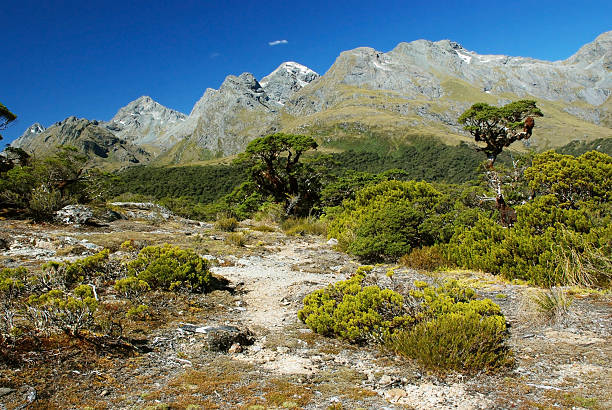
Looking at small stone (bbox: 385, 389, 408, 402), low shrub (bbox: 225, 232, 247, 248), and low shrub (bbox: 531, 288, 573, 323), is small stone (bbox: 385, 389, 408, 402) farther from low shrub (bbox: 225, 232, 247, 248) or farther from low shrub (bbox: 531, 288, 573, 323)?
low shrub (bbox: 225, 232, 247, 248)

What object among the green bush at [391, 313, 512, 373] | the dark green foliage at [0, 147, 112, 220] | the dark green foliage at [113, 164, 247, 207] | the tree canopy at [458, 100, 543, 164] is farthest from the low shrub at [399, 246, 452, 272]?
the dark green foliage at [113, 164, 247, 207]

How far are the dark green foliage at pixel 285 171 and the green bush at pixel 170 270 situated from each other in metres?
12.4

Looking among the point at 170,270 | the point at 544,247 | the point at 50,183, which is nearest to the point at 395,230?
the point at 544,247

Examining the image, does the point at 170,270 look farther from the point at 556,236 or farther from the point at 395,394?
the point at 556,236

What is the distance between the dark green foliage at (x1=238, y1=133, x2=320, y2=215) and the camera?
19078 mm

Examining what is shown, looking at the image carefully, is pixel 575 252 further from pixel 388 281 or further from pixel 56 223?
pixel 56 223

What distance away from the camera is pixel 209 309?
558cm

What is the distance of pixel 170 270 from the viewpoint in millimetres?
6098

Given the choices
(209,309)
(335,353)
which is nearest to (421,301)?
(335,353)

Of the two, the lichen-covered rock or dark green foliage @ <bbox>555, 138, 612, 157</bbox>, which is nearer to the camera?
the lichen-covered rock

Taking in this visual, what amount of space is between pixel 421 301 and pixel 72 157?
18.9 meters

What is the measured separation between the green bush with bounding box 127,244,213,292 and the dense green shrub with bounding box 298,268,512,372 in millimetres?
2332

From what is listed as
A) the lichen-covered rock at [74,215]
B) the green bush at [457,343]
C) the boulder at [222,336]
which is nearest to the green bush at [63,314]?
the boulder at [222,336]

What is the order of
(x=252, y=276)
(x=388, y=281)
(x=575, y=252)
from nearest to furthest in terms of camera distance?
1. (x=575, y=252)
2. (x=388, y=281)
3. (x=252, y=276)
